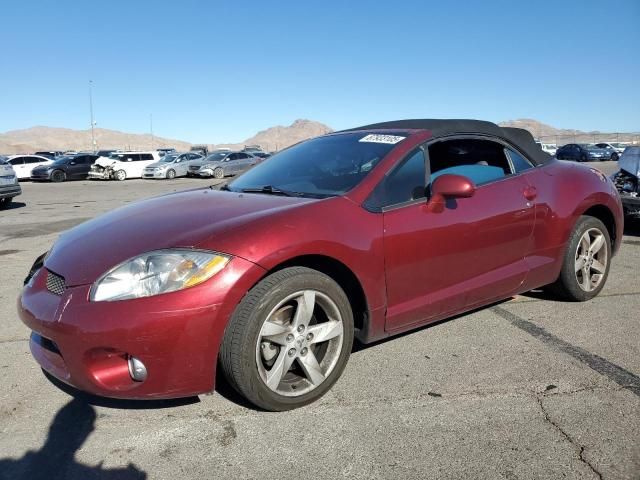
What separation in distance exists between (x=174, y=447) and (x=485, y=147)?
3.04 meters

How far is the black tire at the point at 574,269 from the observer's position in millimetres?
4324

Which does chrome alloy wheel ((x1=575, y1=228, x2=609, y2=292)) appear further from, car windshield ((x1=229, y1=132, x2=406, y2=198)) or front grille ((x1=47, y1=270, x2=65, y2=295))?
front grille ((x1=47, y1=270, x2=65, y2=295))

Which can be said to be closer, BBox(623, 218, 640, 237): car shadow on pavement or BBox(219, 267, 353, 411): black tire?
BBox(219, 267, 353, 411): black tire

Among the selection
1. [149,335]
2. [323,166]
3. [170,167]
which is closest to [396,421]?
[149,335]

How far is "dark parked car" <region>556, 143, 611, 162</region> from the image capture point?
148 feet

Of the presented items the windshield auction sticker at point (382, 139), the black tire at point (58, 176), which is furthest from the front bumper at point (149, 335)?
the black tire at point (58, 176)

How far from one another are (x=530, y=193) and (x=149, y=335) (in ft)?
9.56

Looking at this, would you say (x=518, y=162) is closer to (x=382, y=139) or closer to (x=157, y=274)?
(x=382, y=139)

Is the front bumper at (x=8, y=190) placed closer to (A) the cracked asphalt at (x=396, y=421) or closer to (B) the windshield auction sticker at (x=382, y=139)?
(A) the cracked asphalt at (x=396, y=421)

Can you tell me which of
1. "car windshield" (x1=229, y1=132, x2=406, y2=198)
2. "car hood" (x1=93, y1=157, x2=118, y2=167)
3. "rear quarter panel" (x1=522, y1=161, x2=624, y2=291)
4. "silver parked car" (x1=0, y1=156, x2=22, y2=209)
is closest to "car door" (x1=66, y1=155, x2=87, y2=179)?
"car hood" (x1=93, y1=157, x2=118, y2=167)

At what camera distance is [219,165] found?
1198 inches

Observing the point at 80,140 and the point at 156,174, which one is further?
the point at 80,140

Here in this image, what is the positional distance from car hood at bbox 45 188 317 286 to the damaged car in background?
5.99 m

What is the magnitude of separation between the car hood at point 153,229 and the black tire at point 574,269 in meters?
2.42
